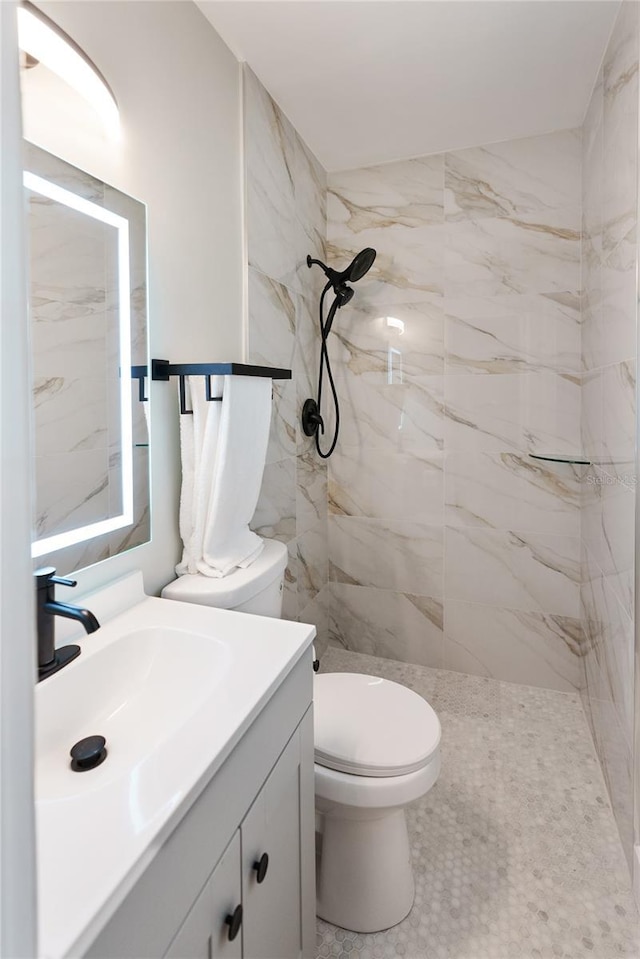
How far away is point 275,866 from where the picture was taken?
0.92 metres

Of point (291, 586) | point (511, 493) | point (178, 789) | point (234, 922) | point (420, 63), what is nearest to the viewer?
point (178, 789)

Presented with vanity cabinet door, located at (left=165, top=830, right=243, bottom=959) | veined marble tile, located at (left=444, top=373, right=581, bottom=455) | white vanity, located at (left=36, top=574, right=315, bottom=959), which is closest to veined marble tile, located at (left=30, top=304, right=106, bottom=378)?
white vanity, located at (left=36, top=574, right=315, bottom=959)

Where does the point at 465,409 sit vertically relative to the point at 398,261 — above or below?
below

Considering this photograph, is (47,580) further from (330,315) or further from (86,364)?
(330,315)

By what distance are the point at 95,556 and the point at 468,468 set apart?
1689 millimetres

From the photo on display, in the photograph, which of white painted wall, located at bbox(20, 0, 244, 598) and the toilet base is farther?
the toilet base

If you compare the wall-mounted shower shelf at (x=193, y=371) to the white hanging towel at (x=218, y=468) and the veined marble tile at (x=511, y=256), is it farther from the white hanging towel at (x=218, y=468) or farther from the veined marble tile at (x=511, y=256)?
the veined marble tile at (x=511, y=256)

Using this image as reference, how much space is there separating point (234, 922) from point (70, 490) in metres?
0.81

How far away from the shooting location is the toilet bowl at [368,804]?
3.92 ft

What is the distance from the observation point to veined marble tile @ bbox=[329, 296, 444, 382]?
2291 mm

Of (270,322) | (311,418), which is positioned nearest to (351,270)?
(270,322)

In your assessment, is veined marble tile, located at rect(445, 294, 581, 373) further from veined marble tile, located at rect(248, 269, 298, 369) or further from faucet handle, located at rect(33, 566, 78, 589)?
faucet handle, located at rect(33, 566, 78, 589)

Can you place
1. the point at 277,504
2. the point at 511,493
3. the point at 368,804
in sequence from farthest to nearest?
the point at 511,493 < the point at 277,504 < the point at 368,804

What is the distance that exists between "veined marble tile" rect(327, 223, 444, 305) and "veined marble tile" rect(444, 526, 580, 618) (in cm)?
113
